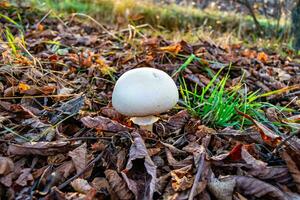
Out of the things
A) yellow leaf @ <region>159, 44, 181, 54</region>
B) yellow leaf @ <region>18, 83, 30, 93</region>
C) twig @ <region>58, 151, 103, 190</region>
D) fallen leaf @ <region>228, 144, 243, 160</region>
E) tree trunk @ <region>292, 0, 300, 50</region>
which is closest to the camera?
twig @ <region>58, 151, 103, 190</region>

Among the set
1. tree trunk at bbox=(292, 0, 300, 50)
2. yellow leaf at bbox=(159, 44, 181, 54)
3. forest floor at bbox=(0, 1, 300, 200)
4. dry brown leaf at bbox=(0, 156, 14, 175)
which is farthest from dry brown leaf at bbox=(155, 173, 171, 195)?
tree trunk at bbox=(292, 0, 300, 50)

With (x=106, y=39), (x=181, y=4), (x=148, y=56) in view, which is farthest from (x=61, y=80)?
(x=181, y=4)

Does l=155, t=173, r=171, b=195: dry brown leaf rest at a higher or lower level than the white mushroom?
lower

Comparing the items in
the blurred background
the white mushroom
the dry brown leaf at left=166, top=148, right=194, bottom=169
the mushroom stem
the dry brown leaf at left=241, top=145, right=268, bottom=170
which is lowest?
the blurred background

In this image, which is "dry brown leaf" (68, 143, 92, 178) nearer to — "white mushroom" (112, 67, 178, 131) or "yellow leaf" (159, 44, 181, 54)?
"white mushroom" (112, 67, 178, 131)

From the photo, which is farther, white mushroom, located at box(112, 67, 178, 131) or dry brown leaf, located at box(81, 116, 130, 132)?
dry brown leaf, located at box(81, 116, 130, 132)

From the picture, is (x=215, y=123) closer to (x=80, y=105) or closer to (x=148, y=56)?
(x=80, y=105)

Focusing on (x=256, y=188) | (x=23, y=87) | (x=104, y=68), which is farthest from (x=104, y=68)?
(x=256, y=188)
